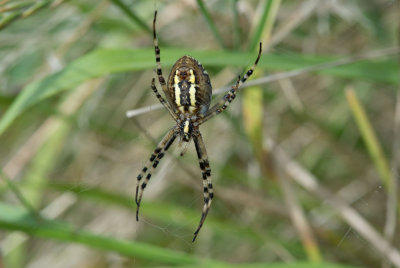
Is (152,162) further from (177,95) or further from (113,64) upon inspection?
(113,64)

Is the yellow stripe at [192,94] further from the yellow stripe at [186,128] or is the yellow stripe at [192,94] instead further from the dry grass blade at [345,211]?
the dry grass blade at [345,211]

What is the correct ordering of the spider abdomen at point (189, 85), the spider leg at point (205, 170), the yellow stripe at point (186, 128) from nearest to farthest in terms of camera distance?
1. the spider abdomen at point (189, 85)
2. the yellow stripe at point (186, 128)
3. the spider leg at point (205, 170)

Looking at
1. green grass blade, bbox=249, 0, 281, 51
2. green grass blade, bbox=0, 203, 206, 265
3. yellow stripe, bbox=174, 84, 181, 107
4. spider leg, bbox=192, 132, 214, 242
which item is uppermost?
green grass blade, bbox=249, 0, 281, 51

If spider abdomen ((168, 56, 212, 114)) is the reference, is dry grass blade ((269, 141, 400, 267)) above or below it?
below

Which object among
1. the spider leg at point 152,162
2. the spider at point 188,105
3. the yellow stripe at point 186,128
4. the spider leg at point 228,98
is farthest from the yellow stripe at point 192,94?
the spider leg at point 152,162

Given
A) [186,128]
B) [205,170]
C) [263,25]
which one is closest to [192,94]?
[186,128]

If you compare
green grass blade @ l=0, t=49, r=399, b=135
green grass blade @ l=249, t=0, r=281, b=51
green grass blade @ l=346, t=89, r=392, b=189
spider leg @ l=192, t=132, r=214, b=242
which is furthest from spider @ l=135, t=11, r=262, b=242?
green grass blade @ l=346, t=89, r=392, b=189

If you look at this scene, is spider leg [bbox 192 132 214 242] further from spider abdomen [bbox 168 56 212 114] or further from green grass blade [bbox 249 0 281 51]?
green grass blade [bbox 249 0 281 51]
